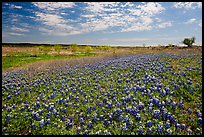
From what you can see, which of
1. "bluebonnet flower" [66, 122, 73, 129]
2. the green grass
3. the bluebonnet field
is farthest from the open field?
"bluebonnet flower" [66, 122, 73, 129]

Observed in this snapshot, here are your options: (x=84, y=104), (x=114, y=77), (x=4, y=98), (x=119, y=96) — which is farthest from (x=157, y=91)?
(x=4, y=98)

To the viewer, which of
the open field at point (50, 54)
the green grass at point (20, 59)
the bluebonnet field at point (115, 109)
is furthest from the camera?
the open field at point (50, 54)

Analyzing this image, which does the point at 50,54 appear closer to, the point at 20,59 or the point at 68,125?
the point at 20,59

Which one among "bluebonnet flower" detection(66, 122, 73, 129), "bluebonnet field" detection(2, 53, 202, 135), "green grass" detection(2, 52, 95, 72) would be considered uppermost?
"bluebonnet field" detection(2, 53, 202, 135)

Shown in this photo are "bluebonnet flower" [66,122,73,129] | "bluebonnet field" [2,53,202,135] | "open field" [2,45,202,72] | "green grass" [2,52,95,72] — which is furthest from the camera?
"open field" [2,45,202,72]

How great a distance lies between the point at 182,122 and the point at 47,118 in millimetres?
2839

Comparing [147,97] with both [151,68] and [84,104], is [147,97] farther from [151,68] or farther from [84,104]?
[151,68]

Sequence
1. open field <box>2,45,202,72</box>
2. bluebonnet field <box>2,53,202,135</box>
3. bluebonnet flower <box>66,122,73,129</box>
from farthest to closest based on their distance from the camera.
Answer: open field <box>2,45,202,72</box> → bluebonnet flower <box>66,122,73,129</box> → bluebonnet field <box>2,53,202,135</box>

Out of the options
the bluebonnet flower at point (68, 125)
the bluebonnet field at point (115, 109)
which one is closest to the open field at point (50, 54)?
the bluebonnet field at point (115, 109)

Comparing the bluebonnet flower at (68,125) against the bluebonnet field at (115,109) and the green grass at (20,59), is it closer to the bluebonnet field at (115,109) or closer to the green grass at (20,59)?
the bluebonnet field at (115,109)

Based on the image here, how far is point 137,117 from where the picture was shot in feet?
16.4

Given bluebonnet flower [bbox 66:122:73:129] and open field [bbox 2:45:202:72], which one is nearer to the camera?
bluebonnet flower [bbox 66:122:73:129]

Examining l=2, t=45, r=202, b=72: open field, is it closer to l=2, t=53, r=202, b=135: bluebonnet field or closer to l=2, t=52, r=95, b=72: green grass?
l=2, t=52, r=95, b=72: green grass

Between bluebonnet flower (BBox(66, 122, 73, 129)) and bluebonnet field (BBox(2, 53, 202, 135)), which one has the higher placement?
bluebonnet field (BBox(2, 53, 202, 135))
